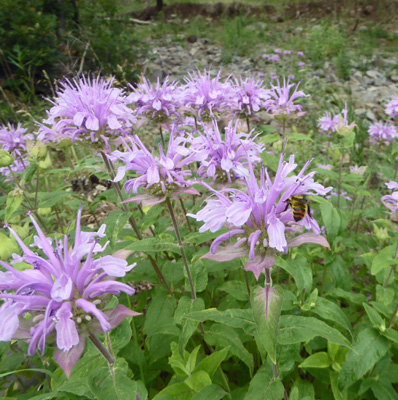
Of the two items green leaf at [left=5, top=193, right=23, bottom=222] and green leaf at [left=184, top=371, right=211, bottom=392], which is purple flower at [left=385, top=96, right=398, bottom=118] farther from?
green leaf at [left=5, top=193, right=23, bottom=222]

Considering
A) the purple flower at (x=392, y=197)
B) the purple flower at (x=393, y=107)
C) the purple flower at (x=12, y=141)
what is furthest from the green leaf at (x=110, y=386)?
the purple flower at (x=393, y=107)

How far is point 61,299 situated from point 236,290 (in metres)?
1.06

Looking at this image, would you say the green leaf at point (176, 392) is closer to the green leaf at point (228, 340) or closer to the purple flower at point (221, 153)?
the green leaf at point (228, 340)

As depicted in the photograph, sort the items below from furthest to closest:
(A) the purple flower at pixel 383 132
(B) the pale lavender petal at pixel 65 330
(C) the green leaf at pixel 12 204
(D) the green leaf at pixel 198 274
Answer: (A) the purple flower at pixel 383 132 → (C) the green leaf at pixel 12 204 → (D) the green leaf at pixel 198 274 → (B) the pale lavender petal at pixel 65 330

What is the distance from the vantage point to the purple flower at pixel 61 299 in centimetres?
83

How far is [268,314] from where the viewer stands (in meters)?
1.02

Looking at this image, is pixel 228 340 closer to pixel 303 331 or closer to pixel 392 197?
pixel 303 331

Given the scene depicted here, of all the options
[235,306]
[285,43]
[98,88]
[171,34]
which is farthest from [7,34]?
[171,34]

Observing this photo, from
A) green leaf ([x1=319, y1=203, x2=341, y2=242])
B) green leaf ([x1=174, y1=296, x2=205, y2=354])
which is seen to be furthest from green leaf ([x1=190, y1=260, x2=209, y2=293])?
green leaf ([x1=319, y1=203, x2=341, y2=242])

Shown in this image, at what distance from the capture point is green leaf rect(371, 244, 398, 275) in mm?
1542

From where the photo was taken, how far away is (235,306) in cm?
178

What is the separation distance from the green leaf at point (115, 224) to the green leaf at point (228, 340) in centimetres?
66

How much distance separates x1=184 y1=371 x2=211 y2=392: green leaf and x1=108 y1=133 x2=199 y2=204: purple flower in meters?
0.74

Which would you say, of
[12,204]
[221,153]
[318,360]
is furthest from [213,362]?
[12,204]
